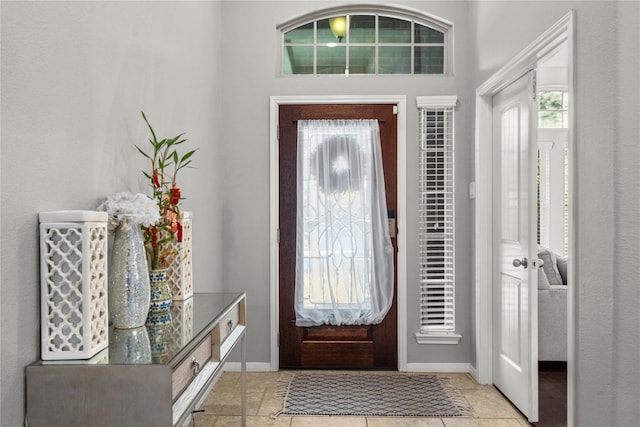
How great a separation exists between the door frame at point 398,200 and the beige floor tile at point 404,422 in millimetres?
886

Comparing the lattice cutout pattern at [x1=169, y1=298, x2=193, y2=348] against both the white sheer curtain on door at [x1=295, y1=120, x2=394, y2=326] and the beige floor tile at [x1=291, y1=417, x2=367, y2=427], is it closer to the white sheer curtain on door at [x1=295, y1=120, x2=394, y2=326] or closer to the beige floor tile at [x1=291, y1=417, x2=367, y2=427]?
the beige floor tile at [x1=291, y1=417, x2=367, y2=427]

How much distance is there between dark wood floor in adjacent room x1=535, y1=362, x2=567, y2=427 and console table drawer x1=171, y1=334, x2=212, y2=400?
2.07 meters

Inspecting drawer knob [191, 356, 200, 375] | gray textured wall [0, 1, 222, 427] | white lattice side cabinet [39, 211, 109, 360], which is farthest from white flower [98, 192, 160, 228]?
drawer knob [191, 356, 200, 375]

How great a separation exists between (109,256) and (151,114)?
81cm

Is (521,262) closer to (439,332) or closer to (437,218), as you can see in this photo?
(437,218)

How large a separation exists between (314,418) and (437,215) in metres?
1.76

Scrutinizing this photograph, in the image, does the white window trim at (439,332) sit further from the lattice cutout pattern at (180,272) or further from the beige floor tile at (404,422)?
the lattice cutout pattern at (180,272)

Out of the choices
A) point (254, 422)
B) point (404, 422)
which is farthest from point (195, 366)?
point (404, 422)

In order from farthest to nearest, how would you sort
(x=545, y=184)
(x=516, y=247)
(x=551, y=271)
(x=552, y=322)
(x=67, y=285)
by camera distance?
1. (x=545, y=184)
2. (x=551, y=271)
3. (x=552, y=322)
4. (x=516, y=247)
5. (x=67, y=285)

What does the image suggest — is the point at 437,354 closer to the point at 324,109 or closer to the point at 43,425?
the point at 324,109

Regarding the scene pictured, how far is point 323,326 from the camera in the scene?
12.8 feet

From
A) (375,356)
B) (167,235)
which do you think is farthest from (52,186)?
(375,356)

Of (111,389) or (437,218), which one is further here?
(437,218)

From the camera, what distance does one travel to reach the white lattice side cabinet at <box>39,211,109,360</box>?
4.59 feet
